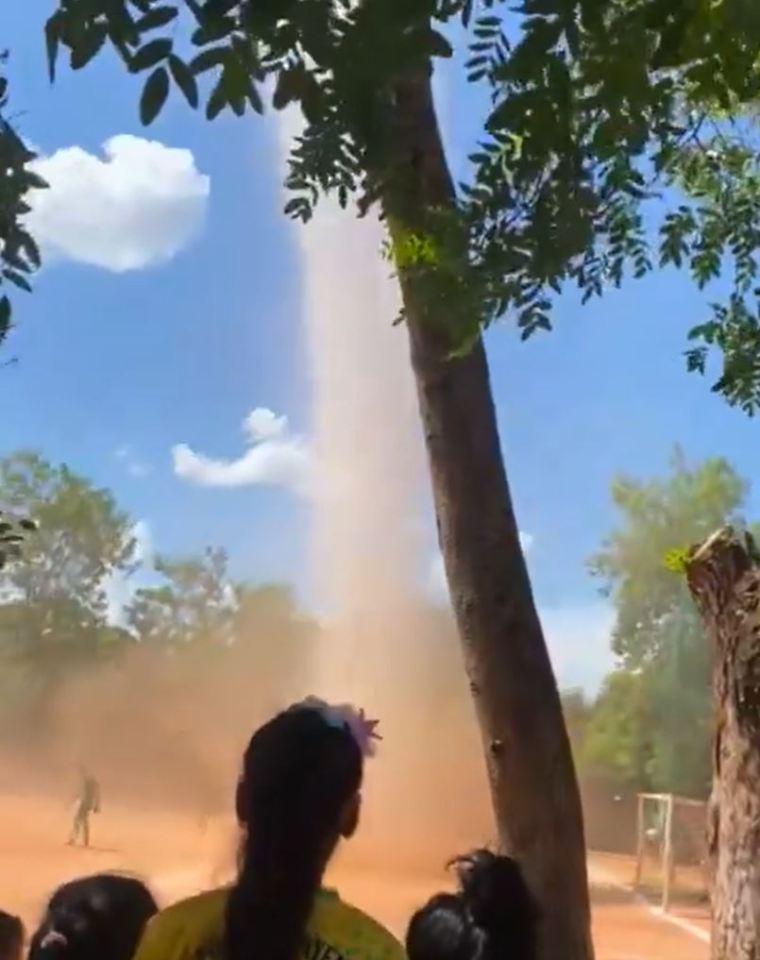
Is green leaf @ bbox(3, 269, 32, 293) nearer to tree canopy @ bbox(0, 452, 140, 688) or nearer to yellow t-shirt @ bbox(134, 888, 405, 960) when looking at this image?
yellow t-shirt @ bbox(134, 888, 405, 960)

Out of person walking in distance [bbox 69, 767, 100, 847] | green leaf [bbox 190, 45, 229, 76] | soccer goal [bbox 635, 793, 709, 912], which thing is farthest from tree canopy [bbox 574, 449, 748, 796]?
green leaf [bbox 190, 45, 229, 76]

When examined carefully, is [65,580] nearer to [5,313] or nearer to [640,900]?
[640,900]

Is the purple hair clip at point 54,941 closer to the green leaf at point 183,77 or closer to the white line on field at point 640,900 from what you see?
the green leaf at point 183,77

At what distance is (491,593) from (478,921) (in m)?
0.43

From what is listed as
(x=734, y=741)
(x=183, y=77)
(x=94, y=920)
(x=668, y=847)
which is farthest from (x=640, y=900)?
(x=183, y=77)

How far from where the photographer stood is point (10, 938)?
3.48 ft

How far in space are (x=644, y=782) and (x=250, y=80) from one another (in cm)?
310

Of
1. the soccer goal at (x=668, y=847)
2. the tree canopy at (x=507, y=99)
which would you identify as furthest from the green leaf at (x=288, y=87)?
the soccer goal at (x=668, y=847)

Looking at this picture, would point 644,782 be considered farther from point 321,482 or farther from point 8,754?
point 8,754

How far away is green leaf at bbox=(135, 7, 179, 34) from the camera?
0.65m

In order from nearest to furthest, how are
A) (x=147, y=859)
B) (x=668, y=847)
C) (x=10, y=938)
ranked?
(x=10, y=938) < (x=147, y=859) < (x=668, y=847)

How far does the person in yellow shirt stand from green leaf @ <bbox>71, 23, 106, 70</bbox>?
1.10ft

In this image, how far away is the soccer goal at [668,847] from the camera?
343cm

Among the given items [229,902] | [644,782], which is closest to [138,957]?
[229,902]
